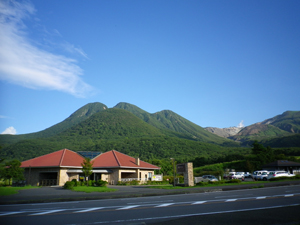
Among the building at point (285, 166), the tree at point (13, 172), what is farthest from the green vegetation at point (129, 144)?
the tree at point (13, 172)

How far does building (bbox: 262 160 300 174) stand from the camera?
152ft

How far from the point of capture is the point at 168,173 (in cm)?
5384

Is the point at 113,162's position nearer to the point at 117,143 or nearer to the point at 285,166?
the point at 285,166

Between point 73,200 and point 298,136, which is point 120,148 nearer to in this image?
point 73,200

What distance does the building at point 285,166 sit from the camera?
152ft

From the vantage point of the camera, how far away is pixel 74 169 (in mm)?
34750

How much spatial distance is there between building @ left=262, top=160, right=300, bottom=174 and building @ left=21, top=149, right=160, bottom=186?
25.5 metres

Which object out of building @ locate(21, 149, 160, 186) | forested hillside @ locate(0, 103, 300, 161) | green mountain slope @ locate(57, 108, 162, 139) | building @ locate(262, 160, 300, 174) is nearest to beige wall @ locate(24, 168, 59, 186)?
building @ locate(21, 149, 160, 186)

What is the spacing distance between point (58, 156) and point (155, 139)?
61.4 m

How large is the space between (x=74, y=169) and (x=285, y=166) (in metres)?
39.8

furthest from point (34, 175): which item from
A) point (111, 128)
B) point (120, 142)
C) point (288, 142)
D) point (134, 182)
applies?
point (288, 142)

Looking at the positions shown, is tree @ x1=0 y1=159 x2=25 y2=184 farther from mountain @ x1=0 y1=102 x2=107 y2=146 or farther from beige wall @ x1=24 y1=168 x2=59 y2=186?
mountain @ x1=0 y1=102 x2=107 y2=146

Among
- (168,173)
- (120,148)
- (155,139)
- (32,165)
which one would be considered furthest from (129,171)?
(155,139)

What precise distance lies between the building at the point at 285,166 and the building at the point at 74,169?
25451 mm
